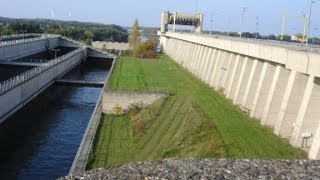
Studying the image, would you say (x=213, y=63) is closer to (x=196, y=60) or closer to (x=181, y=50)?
(x=196, y=60)

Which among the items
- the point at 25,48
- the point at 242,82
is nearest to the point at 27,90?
the point at 242,82

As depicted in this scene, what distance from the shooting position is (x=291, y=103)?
84.3 ft

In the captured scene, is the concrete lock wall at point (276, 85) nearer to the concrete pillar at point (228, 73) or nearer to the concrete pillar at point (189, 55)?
the concrete pillar at point (228, 73)

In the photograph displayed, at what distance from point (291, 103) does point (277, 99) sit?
106 inches

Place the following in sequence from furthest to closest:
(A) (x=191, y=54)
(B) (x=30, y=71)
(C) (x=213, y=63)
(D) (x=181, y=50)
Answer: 1. (D) (x=181, y=50)
2. (A) (x=191, y=54)
3. (B) (x=30, y=71)
4. (C) (x=213, y=63)

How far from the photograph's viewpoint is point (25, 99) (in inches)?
1844

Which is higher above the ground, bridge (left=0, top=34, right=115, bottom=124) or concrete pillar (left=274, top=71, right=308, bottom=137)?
concrete pillar (left=274, top=71, right=308, bottom=137)

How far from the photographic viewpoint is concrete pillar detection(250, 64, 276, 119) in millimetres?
30766

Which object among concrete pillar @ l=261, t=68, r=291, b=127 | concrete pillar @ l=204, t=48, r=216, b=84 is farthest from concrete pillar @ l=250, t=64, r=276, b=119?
concrete pillar @ l=204, t=48, r=216, b=84

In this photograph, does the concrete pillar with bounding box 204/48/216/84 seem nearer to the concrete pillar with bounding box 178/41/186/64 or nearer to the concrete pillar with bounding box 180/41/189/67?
the concrete pillar with bounding box 180/41/189/67

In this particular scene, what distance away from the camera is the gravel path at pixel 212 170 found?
1555 cm

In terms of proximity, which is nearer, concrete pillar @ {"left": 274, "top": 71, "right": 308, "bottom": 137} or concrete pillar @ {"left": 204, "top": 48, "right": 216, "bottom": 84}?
concrete pillar @ {"left": 274, "top": 71, "right": 308, "bottom": 137}

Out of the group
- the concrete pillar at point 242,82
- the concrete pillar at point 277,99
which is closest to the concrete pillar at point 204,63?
the concrete pillar at point 242,82

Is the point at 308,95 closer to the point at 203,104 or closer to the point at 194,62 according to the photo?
the point at 203,104
